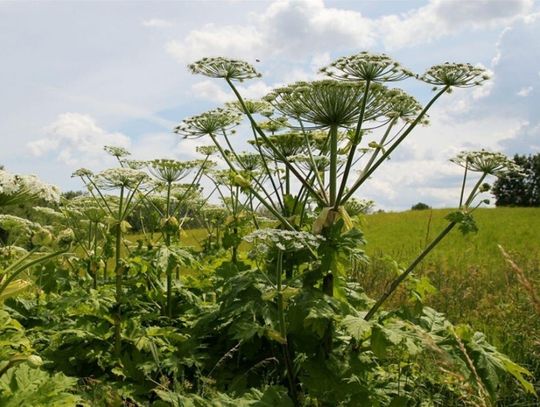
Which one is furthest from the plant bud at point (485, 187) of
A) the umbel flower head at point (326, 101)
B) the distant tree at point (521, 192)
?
the distant tree at point (521, 192)

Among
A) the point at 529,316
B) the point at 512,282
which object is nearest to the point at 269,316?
the point at 529,316

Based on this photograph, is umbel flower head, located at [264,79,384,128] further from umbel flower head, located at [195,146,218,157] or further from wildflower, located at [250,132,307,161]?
umbel flower head, located at [195,146,218,157]

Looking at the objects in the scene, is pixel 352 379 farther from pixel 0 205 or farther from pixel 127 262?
pixel 0 205

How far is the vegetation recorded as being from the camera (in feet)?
13.3

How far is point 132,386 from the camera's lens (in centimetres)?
490

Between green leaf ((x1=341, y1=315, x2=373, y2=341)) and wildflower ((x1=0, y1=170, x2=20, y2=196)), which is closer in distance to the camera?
wildflower ((x1=0, y1=170, x2=20, y2=196))

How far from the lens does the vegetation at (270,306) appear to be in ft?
13.3

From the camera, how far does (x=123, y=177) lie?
5.46m

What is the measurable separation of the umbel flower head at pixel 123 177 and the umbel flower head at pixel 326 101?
4.91ft

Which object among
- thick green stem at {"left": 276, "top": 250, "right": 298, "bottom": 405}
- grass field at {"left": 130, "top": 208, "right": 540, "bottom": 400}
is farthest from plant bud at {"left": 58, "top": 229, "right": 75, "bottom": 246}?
grass field at {"left": 130, "top": 208, "right": 540, "bottom": 400}

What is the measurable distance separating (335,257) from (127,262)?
2.10 m

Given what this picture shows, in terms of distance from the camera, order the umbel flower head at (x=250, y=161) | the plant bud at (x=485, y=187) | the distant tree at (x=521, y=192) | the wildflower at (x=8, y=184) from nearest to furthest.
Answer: the wildflower at (x=8, y=184), the plant bud at (x=485, y=187), the umbel flower head at (x=250, y=161), the distant tree at (x=521, y=192)

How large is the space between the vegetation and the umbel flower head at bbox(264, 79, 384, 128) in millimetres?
13

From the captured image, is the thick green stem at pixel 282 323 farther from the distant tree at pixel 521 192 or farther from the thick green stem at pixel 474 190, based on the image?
the distant tree at pixel 521 192
